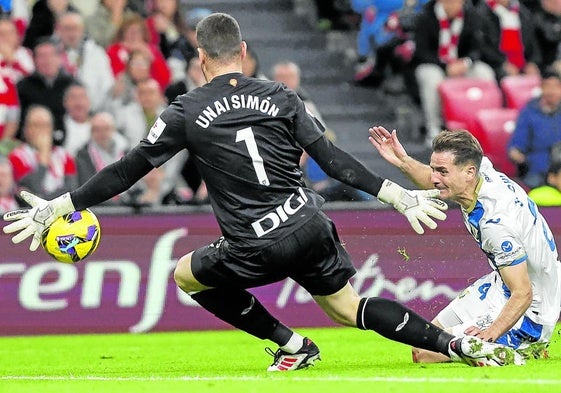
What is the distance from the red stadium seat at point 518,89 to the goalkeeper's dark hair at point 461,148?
842 cm

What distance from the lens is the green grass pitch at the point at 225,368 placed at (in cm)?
754

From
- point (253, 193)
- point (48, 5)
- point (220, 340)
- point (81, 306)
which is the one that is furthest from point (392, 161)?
Answer: point (48, 5)

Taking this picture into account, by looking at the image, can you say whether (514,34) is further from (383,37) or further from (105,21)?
(105,21)

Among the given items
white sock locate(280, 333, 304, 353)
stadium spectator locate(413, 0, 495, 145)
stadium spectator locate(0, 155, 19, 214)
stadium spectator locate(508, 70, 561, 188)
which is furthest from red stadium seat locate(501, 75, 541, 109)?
white sock locate(280, 333, 304, 353)

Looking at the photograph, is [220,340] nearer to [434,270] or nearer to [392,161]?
[434,270]

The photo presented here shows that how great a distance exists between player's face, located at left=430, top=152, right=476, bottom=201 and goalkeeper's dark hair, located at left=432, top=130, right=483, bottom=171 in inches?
1.0

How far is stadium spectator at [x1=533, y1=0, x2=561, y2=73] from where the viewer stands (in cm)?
1878

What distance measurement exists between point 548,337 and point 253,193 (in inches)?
93.9

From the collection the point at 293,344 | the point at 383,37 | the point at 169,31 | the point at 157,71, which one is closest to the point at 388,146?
the point at 293,344

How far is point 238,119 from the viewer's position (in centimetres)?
830

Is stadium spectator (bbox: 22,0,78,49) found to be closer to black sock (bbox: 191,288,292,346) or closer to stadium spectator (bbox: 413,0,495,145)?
stadium spectator (bbox: 413,0,495,145)

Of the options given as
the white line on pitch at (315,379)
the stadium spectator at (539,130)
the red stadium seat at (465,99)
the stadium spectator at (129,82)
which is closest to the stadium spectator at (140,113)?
the stadium spectator at (129,82)

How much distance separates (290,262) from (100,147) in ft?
23.7

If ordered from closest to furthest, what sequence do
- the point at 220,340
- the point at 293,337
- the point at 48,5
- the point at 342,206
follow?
1. the point at 293,337
2. the point at 220,340
3. the point at 342,206
4. the point at 48,5
